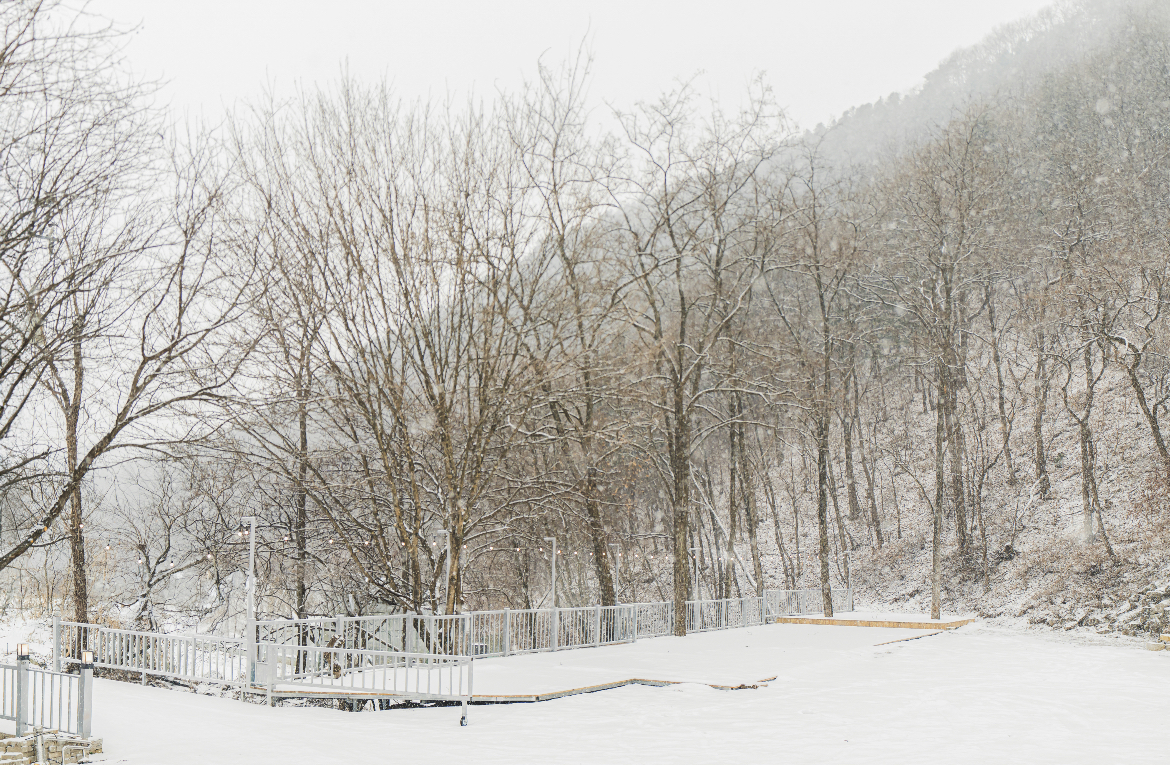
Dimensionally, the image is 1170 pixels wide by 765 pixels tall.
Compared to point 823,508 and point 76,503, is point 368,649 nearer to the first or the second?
point 76,503

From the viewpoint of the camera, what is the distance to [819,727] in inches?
391

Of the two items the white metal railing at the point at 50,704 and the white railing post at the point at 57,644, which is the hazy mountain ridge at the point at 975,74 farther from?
the white metal railing at the point at 50,704

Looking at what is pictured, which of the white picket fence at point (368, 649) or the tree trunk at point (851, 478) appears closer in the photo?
the white picket fence at point (368, 649)

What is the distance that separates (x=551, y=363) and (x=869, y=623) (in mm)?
13671

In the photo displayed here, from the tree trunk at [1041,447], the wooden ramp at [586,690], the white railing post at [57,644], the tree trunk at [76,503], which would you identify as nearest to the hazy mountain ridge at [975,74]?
the tree trunk at [1041,447]

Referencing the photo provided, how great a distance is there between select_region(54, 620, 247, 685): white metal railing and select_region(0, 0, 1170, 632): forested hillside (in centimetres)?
205

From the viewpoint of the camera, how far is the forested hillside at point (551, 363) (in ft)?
39.1

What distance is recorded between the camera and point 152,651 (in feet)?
45.4

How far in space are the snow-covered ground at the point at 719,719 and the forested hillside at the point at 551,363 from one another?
3.34 meters

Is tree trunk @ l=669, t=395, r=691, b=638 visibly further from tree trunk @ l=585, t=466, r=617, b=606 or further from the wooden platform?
the wooden platform

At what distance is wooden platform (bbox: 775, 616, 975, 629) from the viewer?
23.4 meters

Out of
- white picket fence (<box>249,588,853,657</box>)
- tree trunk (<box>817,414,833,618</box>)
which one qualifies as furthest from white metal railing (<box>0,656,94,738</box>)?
tree trunk (<box>817,414,833,618</box>)

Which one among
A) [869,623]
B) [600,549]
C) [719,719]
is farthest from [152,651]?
[869,623]

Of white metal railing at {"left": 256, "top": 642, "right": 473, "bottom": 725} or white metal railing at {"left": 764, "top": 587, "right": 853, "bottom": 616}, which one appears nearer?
white metal railing at {"left": 256, "top": 642, "right": 473, "bottom": 725}
